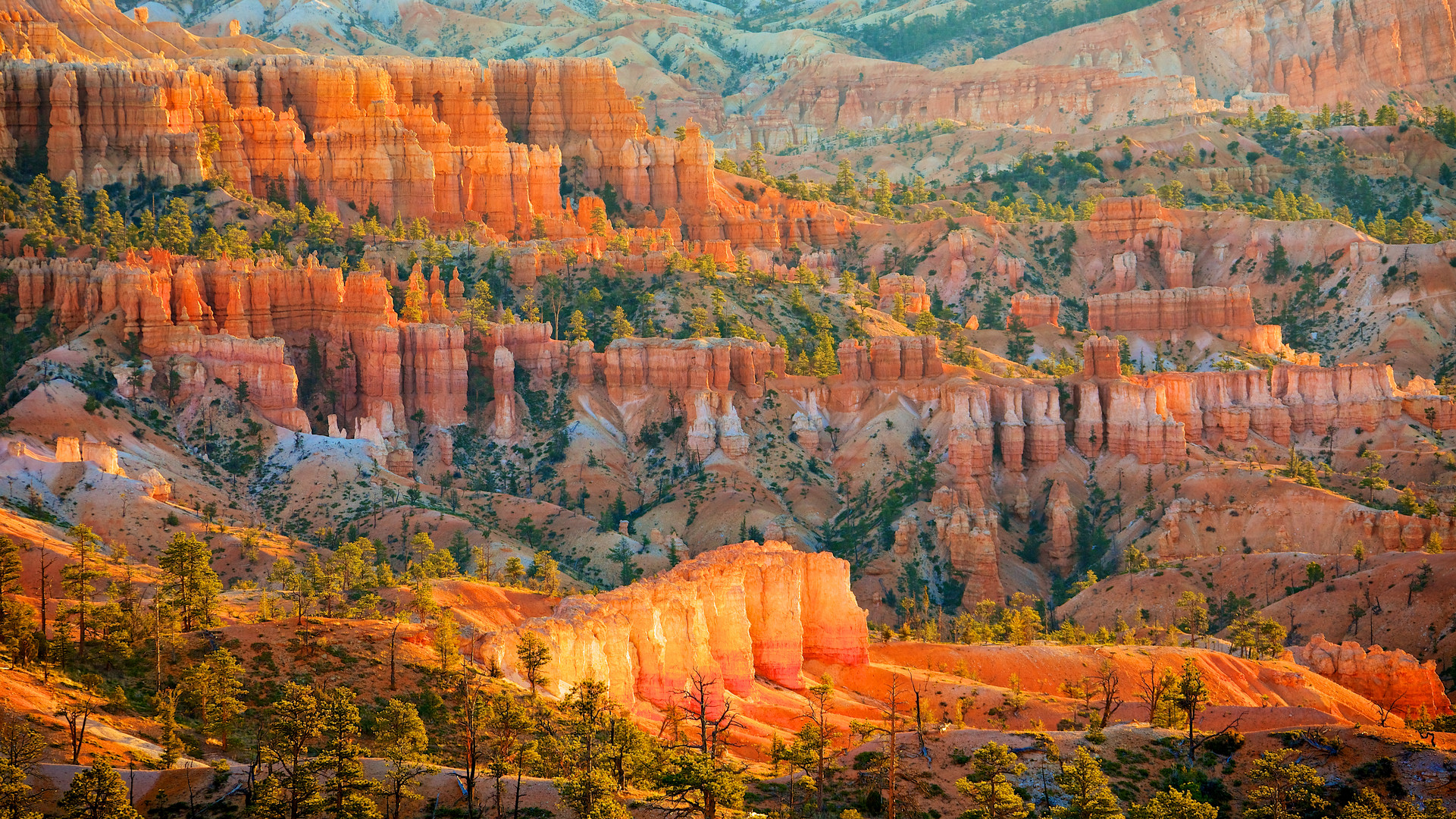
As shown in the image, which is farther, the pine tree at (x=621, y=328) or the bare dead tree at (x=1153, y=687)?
the pine tree at (x=621, y=328)

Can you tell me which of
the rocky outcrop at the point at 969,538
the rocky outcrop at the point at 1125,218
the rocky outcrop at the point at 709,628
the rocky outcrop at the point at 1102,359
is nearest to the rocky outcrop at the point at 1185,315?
the rocky outcrop at the point at 1125,218

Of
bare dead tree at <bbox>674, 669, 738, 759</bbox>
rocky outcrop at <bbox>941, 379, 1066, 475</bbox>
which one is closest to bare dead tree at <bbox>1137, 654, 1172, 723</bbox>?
bare dead tree at <bbox>674, 669, 738, 759</bbox>

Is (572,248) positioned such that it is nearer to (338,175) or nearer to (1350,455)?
(338,175)

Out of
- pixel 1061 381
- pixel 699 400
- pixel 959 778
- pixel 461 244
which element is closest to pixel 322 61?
pixel 461 244

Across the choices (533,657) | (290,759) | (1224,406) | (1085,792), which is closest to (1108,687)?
(1085,792)

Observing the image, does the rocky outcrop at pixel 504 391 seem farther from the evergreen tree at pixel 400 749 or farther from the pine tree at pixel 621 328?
the evergreen tree at pixel 400 749

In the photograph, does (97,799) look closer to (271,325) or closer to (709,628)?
(709,628)
